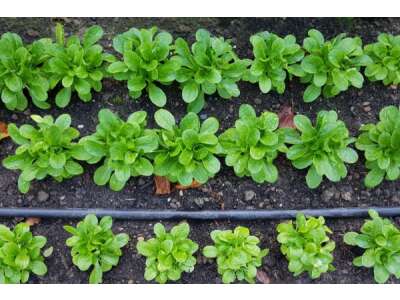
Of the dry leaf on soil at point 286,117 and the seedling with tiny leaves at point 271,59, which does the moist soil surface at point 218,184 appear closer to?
the dry leaf on soil at point 286,117

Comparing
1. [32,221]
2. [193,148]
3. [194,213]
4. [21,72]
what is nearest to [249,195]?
[194,213]

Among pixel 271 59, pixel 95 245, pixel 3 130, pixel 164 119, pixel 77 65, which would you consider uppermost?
pixel 271 59

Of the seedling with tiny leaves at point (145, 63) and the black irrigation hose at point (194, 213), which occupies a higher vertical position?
the seedling with tiny leaves at point (145, 63)

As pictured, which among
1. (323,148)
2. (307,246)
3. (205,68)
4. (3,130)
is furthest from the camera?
(3,130)

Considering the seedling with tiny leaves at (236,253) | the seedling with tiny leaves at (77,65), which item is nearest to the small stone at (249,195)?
the seedling with tiny leaves at (236,253)

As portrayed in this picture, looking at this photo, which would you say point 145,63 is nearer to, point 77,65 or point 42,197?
point 77,65

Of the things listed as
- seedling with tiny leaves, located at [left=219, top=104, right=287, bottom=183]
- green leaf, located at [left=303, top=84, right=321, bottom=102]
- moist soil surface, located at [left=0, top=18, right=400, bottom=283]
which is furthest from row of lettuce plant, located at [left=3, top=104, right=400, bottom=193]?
green leaf, located at [left=303, top=84, right=321, bottom=102]
